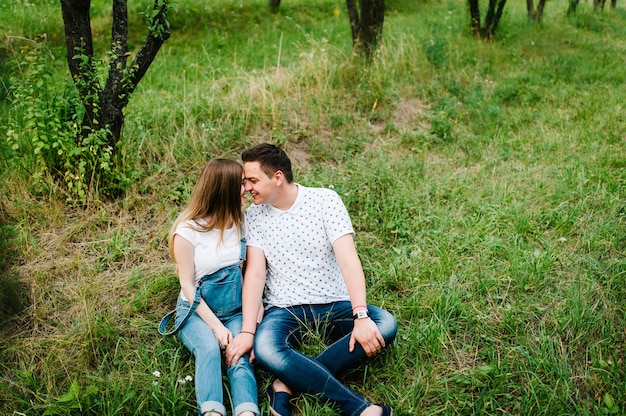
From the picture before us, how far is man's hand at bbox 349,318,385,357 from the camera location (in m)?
2.88

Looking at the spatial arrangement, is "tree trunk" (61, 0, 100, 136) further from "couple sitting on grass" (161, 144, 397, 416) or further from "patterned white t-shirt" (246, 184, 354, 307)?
"patterned white t-shirt" (246, 184, 354, 307)

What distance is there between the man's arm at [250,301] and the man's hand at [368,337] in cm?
61

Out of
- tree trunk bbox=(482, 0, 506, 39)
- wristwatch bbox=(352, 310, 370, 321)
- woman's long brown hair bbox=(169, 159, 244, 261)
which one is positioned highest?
tree trunk bbox=(482, 0, 506, 39)

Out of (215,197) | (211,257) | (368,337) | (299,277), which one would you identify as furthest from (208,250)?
(368,337)

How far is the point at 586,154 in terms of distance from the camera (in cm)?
525

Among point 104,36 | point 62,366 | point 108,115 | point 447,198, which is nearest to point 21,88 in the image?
point 108,115

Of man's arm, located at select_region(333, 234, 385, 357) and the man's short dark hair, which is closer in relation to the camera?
man's arm, located at select_region(333, 234, 385, 357)

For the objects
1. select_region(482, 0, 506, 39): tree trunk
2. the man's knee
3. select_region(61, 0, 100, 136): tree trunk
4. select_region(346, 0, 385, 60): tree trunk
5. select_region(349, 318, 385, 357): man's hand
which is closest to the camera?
select_region(349, 318, 385, 357): man's hand

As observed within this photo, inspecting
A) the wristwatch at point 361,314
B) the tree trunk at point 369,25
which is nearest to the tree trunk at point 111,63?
the wristwatch at point 361,314

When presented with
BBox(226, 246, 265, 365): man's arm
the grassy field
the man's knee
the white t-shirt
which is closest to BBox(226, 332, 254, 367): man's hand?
BBox(226, 246, 265, 365): man's arm

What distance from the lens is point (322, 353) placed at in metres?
2.93

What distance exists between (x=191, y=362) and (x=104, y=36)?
8.82 meters

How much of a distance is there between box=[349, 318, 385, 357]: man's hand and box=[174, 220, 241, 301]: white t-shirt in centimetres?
90

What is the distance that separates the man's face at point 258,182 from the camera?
10.3ft
